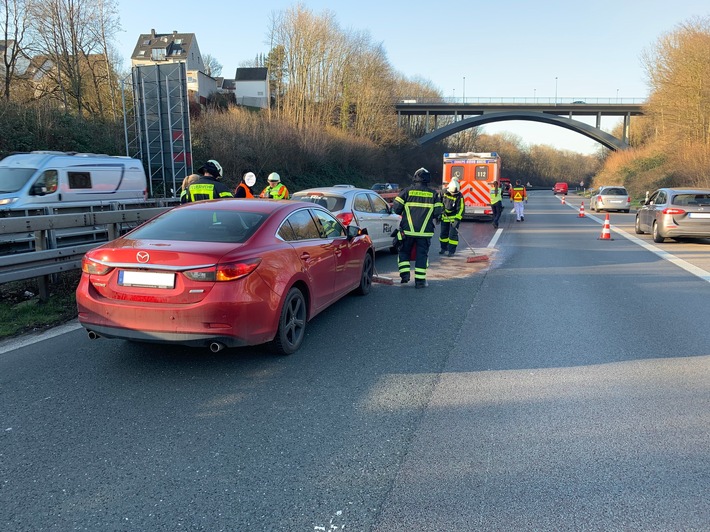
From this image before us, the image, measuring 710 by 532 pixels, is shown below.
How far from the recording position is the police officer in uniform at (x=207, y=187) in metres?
8.73

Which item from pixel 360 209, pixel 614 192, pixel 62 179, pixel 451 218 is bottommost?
pixel 614 192

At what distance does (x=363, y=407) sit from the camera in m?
4.07

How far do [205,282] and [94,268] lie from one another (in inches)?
43.0

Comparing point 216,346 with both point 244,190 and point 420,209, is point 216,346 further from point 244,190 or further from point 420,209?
point 244,190

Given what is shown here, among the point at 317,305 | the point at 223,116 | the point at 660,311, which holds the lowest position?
the point at 660,311

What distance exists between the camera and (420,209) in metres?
8.38

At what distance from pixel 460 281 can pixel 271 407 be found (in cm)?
583

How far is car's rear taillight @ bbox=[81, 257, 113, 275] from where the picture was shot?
4.66 metres

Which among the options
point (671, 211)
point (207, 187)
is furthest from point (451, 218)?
point (671, 211)

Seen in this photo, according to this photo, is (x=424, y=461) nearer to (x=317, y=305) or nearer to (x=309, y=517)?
(x=309, y=517)

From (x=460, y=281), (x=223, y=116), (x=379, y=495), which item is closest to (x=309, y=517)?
(x=379, y=495)

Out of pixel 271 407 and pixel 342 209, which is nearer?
pixel 271 407

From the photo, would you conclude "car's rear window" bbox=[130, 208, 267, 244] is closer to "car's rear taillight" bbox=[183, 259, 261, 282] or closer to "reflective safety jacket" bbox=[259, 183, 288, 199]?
"car's rear taillight" bbox=[183, 259, 261, 282]

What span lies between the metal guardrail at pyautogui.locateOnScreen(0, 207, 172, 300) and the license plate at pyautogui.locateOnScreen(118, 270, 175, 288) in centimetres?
255
